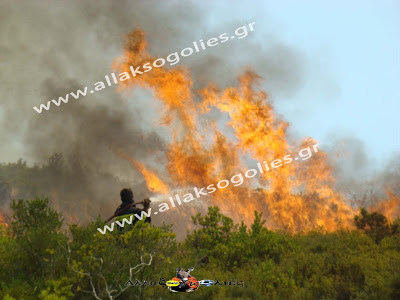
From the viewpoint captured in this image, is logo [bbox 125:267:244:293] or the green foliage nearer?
logo [bbox 125:267:244:293]

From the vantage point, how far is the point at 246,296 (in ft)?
23.4

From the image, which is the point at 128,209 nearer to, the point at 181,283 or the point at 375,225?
the point at 181,283

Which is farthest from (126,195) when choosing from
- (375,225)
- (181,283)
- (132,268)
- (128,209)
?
(375,225)

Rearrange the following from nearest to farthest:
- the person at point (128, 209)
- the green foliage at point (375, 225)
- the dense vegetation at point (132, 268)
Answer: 1. the dense vegetation at point (132, 268)
2. the person at point (128, 209)
3. the green foliage at point (375, 225)

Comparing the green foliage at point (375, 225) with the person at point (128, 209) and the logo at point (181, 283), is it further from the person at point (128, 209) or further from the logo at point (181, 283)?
→ the person at point (128, 209)

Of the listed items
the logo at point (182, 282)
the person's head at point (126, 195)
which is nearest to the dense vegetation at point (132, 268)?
the logo at point (182, 282)

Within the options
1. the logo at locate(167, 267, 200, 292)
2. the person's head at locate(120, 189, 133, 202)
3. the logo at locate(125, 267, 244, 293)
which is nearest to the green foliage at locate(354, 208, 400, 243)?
the logo at locate(125, 267, 244, 293)

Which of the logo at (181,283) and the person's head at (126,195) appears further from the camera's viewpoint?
the person's head at (126,195)

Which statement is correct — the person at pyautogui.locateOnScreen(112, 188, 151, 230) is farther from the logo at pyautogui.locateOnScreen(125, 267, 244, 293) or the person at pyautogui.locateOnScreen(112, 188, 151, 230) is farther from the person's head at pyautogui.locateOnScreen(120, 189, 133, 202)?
the logo at pyautogui.locateOnScreen(125, 267, 244, 293)

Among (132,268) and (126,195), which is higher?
(126,195)

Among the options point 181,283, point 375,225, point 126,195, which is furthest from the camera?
point 126,195

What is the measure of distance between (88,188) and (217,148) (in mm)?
41191

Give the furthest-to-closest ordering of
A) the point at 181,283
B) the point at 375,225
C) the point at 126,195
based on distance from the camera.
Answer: the point at 126,195 → the point at 375,225 → the point at 181,283

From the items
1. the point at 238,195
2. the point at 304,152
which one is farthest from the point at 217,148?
the point at 304,152
